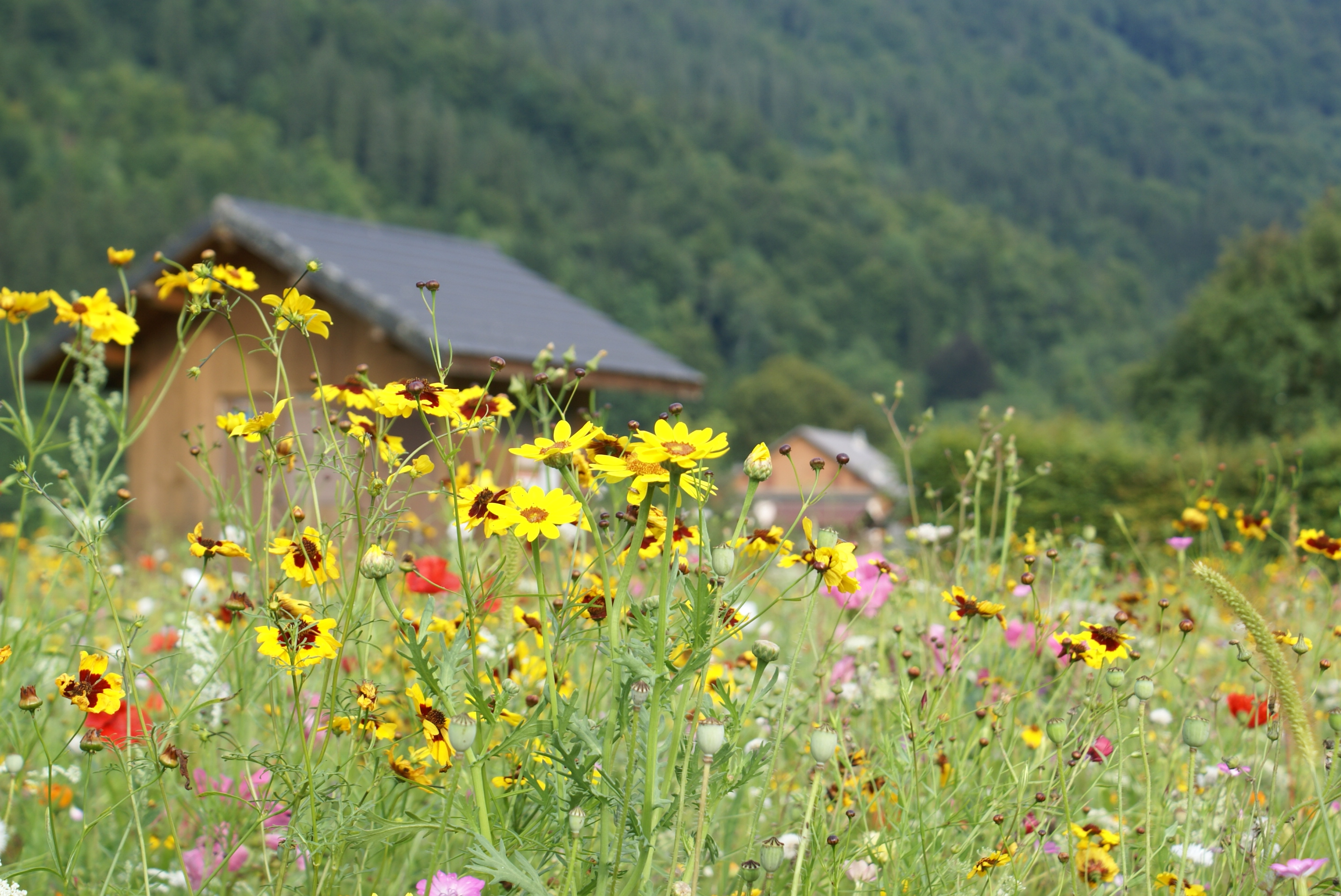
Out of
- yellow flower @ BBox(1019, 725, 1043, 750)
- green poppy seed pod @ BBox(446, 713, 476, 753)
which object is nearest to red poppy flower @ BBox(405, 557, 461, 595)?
green poppy seed pod @ BBox(446, 713, 476, 753)

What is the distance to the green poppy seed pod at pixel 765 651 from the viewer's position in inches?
39.0

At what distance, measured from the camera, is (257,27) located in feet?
208

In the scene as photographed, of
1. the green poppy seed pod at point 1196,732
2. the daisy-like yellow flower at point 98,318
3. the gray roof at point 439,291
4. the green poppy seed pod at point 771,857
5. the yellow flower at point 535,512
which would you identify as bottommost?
the gray roof at point 439,291

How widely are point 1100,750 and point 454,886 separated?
43.7 inches

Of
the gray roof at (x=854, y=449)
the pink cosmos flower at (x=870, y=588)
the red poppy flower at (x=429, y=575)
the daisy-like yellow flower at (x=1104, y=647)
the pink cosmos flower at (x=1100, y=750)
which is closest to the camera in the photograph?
the daisy-like yellow flower at (x=1104, y=647)

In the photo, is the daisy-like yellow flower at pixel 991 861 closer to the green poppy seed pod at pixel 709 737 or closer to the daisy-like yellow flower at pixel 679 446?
the green poppy seed pod at pixel 709 737

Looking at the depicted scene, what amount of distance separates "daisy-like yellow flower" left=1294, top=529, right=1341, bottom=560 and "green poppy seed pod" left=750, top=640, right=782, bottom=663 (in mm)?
1210

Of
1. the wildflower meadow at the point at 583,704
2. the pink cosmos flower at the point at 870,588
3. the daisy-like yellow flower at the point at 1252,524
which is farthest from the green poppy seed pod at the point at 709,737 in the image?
the daisy-like yellow flower at the point at 1252,524

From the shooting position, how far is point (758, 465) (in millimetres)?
948

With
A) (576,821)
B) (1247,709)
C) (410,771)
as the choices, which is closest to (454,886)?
(410,771)

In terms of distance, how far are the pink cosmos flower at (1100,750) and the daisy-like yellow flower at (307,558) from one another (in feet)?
3.44

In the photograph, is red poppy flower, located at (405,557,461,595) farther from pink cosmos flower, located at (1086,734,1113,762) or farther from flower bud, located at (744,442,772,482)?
pink cosmos flower, located at (1086,734,1113,762)

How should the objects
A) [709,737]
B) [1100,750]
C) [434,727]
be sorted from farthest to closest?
[1100,750]
[434,727]
[709,737]

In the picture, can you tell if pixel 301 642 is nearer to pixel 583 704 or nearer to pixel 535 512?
pixel 535 512
